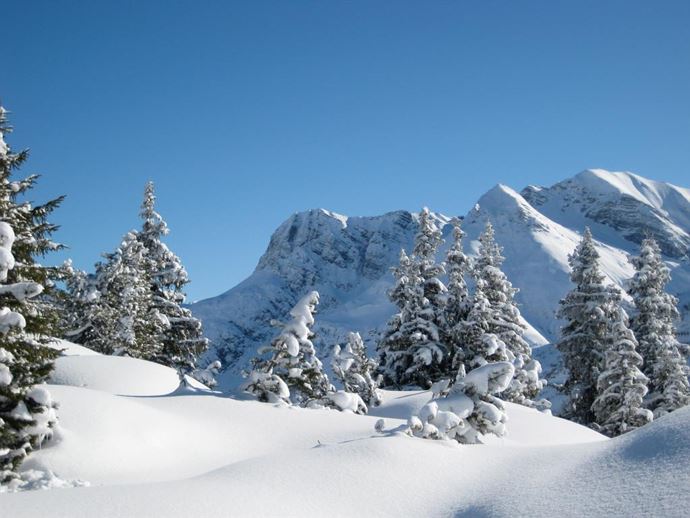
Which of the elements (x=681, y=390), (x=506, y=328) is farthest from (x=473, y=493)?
(x=681, y=390)

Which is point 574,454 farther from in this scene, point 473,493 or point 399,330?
point 399,330

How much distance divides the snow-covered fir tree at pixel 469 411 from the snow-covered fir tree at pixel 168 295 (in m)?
23.9

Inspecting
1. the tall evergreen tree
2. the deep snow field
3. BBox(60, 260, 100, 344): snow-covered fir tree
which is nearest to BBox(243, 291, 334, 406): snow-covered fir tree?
the deep snow field

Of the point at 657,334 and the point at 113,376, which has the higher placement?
the point at 113,376

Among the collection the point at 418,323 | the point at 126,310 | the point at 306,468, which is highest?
the point at 126,310

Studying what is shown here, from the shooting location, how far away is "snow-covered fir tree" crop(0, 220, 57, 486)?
8.29 metres

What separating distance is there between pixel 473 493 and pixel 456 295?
18567 mm

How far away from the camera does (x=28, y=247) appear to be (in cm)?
1038

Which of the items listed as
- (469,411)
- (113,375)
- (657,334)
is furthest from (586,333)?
(113,375)


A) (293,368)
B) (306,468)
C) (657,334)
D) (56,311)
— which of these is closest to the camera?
(306,468)

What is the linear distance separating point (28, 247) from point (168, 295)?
22694 mm

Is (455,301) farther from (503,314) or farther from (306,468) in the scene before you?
(306,468)

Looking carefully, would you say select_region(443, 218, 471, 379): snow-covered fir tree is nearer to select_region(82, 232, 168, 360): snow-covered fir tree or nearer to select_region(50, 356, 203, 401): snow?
select_region(50, 356, 203, 401): snow

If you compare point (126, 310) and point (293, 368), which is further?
point (126, 310)
